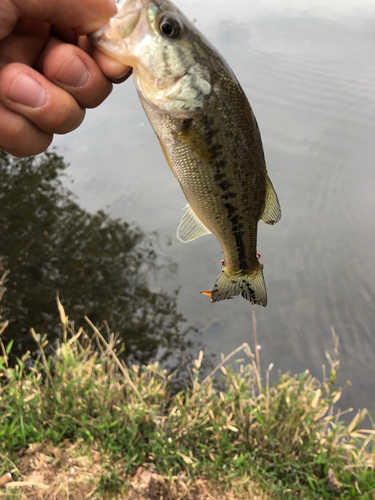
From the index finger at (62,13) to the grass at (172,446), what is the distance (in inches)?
114

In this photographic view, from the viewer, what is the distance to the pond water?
5531 mm

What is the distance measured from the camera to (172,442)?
315 centimetres

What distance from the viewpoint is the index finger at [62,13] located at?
1.50m

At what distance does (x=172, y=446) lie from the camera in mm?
3139

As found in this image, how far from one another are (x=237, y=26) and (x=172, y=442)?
12294 millimetres

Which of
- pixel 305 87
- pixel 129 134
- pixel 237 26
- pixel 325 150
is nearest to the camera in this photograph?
pixel 325 150

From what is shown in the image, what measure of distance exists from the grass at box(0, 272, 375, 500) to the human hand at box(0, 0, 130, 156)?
247cm

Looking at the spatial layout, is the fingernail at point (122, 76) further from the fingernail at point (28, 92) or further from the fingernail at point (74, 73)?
the fingernail at point (28, 92)

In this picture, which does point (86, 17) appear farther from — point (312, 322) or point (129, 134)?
point (129, 134)

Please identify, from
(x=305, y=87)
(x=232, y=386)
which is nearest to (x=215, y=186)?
(x=232, y=386)

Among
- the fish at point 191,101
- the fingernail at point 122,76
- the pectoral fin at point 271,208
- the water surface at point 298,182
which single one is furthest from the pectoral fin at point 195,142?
the water surface at point 298,182

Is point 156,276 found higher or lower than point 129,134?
lower

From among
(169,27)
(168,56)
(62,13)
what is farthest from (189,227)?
(62,13)

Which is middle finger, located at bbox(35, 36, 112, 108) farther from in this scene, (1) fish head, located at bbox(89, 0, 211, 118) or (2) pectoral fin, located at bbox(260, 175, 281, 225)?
(2) pectoral fin, located at bbox(260, 175, 281, 225)
